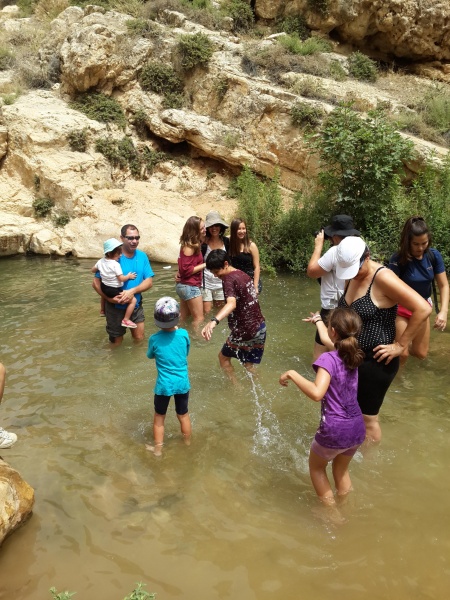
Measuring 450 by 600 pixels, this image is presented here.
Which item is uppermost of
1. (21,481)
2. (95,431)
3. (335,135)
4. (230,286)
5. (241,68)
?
(241,68)

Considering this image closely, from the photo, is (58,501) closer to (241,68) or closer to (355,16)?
(241,68)

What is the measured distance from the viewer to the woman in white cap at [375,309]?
3168 millimetres

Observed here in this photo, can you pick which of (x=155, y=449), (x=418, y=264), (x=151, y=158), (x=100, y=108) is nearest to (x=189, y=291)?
(x=155, y=449)

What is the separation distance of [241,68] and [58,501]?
613 inches

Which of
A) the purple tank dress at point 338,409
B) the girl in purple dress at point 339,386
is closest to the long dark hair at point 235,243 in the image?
the girl in purple dress at point 339,386

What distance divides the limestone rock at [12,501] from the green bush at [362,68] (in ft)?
58.7

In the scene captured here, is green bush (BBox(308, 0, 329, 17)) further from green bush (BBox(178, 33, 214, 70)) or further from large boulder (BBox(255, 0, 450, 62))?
green bush (BBox(178, 33, 214, 70))

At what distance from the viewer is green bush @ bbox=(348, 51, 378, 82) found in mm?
16922

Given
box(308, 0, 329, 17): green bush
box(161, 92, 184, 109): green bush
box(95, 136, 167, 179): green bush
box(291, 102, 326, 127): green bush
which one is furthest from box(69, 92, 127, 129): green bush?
box(308, 0, 329, 17): green bush

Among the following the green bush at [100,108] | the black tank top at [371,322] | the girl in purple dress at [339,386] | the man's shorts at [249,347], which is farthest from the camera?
the green bush at [100,108]

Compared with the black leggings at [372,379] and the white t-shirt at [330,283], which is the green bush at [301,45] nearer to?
the white t-shirt at [330,283]

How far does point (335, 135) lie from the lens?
1016 centimetres

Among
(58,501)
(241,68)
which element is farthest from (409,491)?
(241,68)

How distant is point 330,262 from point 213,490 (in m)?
2.37
